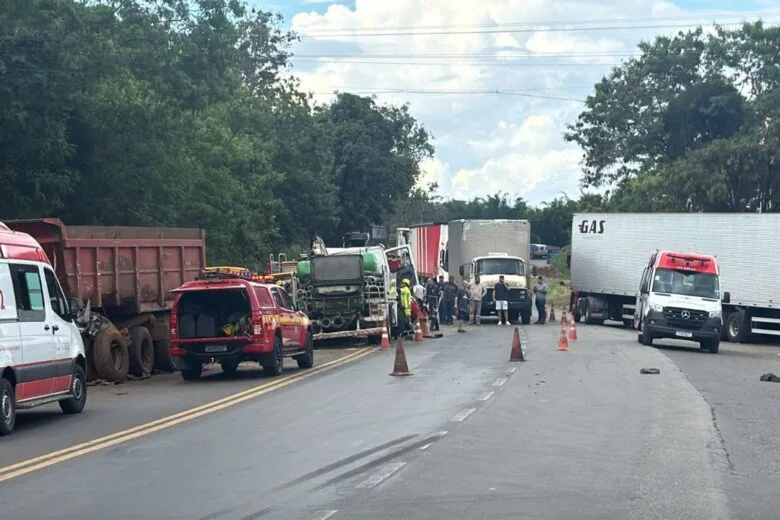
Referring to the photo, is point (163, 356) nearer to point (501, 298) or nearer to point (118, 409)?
point (118, 409)

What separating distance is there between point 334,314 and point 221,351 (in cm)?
954

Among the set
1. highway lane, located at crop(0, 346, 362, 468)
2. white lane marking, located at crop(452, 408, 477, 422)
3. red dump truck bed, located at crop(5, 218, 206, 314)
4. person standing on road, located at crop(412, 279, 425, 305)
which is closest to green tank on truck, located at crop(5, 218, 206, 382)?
red dump truck bed, located at crop(5, 218, 206, 314)

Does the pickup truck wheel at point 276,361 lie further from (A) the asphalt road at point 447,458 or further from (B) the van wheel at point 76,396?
(B) the van wheel at point 76,396

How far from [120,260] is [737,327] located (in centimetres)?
2030

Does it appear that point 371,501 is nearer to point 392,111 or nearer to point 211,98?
point 211,98

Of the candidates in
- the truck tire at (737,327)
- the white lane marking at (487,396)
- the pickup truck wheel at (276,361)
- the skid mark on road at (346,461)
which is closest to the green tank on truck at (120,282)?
the pickup truck wheel at (276,361)

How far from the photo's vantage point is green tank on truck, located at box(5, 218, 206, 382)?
70.3 feet

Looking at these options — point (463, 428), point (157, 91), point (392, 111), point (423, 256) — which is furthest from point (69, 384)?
point (392, 111)

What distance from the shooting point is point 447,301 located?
43.9 meters

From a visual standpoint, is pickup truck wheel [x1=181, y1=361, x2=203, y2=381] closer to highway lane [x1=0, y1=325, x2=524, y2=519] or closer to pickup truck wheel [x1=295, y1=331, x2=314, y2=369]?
pickup truck wheel [x1=295, y1=331, x2=314, y2=369]

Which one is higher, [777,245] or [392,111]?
[392,111]

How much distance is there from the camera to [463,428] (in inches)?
553

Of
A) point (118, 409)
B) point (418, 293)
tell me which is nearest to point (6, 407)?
point (118, 409)

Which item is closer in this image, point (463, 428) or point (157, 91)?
point (463, 428)
